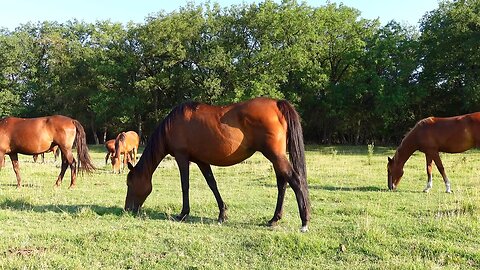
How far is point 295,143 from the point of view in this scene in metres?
7.03

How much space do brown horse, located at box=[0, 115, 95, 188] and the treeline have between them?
22.8 meters

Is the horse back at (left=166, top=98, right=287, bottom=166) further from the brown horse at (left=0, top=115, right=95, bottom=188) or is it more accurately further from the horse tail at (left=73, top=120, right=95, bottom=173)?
the brown horse at (left=0, top=115, right=95, bottom=188)

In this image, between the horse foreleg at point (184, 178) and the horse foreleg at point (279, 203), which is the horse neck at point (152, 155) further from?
the horse foreleg at point (279, 203)

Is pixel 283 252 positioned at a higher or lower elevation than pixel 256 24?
lower

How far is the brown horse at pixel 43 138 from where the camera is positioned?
11969mm

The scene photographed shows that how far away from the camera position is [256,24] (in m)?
37.7

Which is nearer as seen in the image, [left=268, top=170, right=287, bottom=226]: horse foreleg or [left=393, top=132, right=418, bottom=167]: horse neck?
[left=268, top=170, right=287, bottom=226]: horse foreleg

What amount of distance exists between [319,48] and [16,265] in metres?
36.8

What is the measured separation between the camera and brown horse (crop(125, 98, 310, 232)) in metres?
6.96

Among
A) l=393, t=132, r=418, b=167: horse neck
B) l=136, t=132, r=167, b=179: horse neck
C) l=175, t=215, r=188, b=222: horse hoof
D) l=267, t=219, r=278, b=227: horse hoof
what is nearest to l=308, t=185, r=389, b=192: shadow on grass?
l=393, t=132, r=418, b=167: horse neck

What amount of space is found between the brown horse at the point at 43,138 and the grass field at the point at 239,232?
3.76ft

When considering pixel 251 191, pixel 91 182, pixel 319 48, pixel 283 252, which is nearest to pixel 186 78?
pixel 319 48

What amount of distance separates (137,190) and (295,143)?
311 cm

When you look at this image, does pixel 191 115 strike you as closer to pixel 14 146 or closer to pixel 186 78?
pixel 14 146
